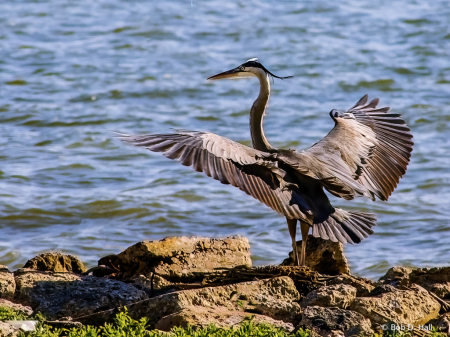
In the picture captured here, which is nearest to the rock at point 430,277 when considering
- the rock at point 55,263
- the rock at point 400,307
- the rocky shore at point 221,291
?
the rocky shore at point 221,291

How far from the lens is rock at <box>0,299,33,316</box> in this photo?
4.69 meters

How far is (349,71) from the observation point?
15469 millimetres

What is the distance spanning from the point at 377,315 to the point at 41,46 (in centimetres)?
1375

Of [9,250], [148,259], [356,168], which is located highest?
[356,168]

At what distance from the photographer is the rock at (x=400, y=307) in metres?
4.60

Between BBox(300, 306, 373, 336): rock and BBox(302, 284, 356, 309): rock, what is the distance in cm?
29

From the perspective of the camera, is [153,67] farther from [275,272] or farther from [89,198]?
[275,272]

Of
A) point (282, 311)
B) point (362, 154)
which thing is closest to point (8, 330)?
point (282, 311)

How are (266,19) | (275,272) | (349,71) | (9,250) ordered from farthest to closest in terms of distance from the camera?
Answer: (266,19)
(349,71)
(9,250)
(275,272)

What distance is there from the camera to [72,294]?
4.91 meters

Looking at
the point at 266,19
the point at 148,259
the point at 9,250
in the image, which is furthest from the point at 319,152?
the point at 266,19

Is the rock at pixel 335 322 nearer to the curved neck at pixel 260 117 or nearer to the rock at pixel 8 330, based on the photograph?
the rock at pixel 8 330

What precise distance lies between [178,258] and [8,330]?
153cm

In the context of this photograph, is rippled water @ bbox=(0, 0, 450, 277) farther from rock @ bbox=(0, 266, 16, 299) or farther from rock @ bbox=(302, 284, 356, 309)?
rock @ bbox=(302, 284, 356, 309)
